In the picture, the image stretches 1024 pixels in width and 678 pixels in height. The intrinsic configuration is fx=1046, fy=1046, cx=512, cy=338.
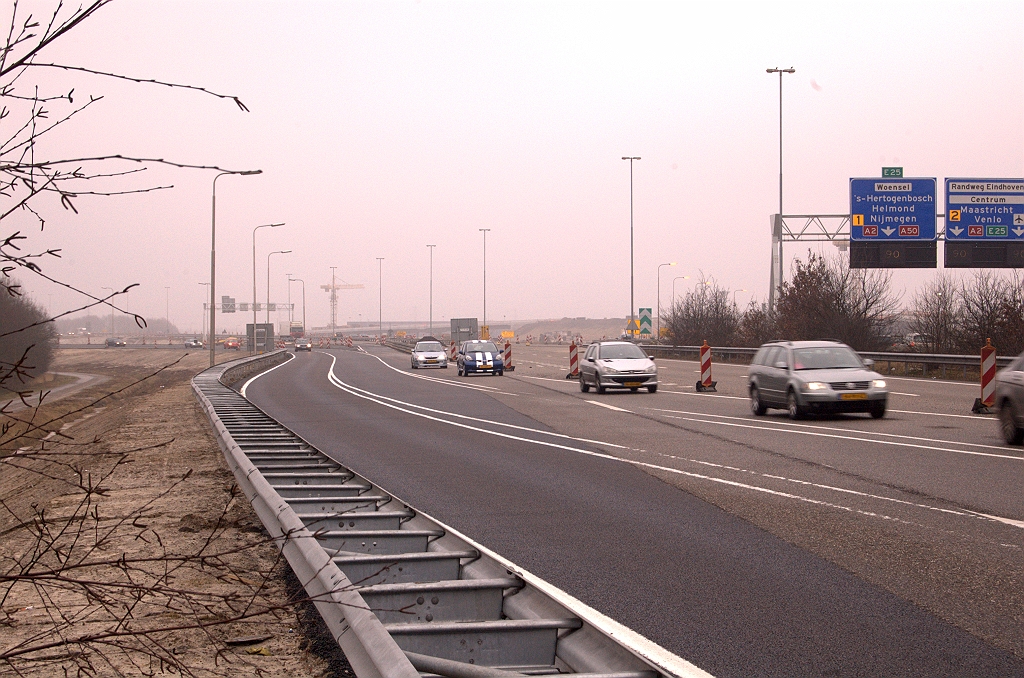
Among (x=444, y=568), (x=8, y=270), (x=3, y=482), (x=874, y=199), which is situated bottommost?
(x=3, y=482)

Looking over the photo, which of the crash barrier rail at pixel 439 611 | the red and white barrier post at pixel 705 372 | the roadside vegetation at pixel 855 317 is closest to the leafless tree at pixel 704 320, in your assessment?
the roadside vegetation at pixel 855 317

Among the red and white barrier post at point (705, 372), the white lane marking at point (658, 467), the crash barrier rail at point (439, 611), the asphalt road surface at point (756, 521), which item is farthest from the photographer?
the red and white barrier post at point (705, 372)

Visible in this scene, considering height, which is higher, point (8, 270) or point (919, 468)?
point (8, 270)

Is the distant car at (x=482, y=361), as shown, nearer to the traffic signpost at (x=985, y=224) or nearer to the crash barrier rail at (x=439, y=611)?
the traffic signpost at (x=985, y=224)

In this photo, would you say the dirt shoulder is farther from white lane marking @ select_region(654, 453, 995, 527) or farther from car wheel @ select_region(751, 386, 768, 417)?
car wheel @ select_region(751, 386, 768, 417)

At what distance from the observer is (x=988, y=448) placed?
15.5m

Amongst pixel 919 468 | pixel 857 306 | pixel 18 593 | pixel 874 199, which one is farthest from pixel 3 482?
pixel 857 306

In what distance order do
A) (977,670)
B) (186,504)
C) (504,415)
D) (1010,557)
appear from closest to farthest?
(977,670) < (1010,557) < (186,504) < (504,415)

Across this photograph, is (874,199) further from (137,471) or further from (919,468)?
(137,471)

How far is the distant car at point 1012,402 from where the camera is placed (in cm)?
1546

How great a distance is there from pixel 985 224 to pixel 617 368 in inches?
660

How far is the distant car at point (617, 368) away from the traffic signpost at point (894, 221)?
1228cm

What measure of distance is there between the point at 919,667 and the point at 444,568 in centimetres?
247

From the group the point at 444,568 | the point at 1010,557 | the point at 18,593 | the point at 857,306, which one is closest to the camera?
the point at 444,568
